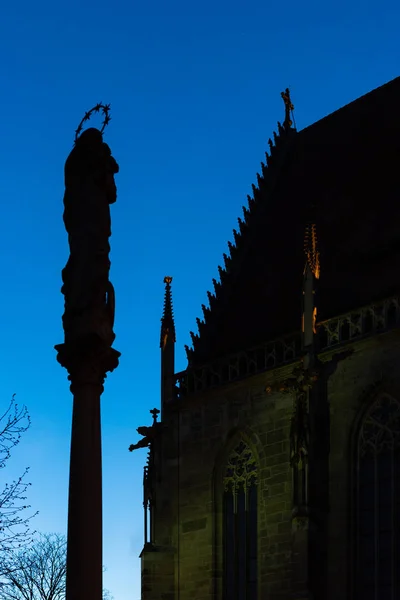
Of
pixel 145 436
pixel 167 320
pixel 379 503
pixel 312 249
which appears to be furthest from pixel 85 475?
pixel 167 320

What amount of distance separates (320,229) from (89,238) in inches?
586

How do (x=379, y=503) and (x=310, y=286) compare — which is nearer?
(x=379, y=503)

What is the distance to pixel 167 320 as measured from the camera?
1233 inches

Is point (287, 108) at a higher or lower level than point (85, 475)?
higher

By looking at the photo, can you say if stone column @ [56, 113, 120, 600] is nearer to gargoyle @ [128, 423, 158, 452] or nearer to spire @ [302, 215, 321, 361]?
spire @ [302, 215, 321, 361]

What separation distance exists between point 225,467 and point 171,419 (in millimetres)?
1959

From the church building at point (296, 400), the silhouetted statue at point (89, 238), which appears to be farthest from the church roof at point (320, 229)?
the silhouetted statue at point (89, 238)

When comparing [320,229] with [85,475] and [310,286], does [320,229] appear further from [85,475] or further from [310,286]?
[85,475]

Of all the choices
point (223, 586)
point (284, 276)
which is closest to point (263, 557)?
point (223, 586)

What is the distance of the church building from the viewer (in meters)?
25.2

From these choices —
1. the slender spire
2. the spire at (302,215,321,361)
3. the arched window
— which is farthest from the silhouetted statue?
the slender spire

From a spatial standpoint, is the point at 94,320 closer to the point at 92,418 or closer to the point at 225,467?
the point at 92,418

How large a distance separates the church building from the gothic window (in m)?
0.03

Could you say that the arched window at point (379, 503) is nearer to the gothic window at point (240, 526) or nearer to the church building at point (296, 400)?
the church building at point (296, 400)
